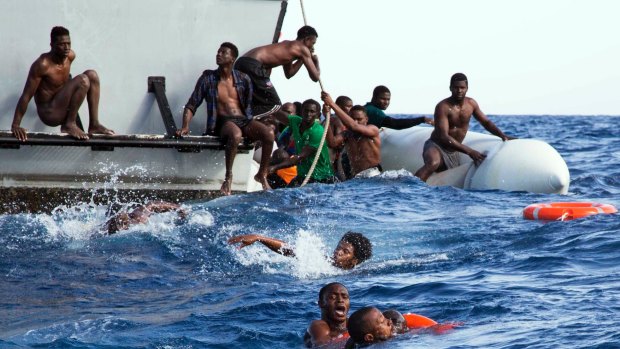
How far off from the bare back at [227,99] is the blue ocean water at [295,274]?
1119 millimetres

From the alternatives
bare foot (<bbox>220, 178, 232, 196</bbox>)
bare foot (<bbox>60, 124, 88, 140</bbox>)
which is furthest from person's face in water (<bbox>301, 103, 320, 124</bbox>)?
bare foot (<bbox>60, 124, 88, 140</bbox>)

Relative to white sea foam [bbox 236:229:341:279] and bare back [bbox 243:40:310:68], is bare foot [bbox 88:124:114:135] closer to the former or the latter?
bare back [bbox 243:40:310:68]

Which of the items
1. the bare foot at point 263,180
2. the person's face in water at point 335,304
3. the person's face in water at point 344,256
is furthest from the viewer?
the bare foot at point 263,180

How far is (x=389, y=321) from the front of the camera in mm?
7102

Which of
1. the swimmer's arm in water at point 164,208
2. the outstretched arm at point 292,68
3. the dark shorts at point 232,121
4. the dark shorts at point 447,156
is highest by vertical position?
the outstretched arm at point 292,68

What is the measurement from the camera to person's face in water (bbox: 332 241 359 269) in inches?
380

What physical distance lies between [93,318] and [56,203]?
17.5 feet

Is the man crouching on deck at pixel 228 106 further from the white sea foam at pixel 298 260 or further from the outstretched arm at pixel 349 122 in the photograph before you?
the white sea foam at pixel 298 260

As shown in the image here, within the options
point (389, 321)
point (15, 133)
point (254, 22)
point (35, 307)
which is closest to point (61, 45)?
point (15, 133)

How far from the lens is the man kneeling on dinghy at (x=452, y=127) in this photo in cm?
1559

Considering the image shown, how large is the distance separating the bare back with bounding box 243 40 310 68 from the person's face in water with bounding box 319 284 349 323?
7.36 m

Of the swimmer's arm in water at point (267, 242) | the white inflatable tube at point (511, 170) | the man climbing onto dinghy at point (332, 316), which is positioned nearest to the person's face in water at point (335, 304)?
the man climbing onto dinghy at point (332, 316)

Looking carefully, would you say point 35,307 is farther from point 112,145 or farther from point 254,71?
point 254,71

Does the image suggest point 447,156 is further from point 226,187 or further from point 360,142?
point 226,187
